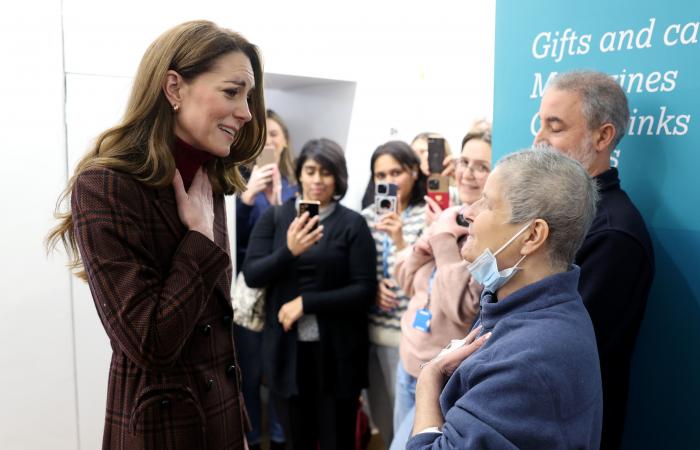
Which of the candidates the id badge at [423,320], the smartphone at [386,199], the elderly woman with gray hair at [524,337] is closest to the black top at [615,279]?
the elderly woman with gray hair at [524,337]

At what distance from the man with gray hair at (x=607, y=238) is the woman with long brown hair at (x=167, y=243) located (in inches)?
37.3

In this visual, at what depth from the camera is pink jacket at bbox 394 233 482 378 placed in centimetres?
214

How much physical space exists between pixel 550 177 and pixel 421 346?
1207mm

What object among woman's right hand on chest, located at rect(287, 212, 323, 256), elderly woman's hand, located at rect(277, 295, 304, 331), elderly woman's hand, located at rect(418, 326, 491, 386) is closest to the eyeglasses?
woman's right hand on chest, located at rect(287, 212, 323, 256)

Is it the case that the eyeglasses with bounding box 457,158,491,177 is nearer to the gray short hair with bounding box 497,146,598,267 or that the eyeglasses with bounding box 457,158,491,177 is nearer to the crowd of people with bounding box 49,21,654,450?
the crowd of people with bounding box 49,21,654,450

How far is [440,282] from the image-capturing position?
2178 millimetres

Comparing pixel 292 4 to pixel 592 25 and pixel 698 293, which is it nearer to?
pixel 592 25

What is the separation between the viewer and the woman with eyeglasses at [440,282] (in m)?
2.16

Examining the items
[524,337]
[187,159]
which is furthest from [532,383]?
[187,159]

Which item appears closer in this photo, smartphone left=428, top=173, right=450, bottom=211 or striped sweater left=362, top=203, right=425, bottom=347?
smartphone left=428, top=173, right=450, bottom=211

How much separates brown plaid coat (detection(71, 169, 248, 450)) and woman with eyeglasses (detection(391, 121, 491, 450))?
2.39 feet

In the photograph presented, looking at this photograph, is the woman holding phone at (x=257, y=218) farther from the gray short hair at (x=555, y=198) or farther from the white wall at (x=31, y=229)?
the gray short hair at (x=555, y=198)

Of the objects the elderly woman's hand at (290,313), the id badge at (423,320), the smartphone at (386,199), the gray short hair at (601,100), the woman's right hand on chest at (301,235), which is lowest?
the elderly woman's hand at (290,313)

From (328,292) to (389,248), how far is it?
1.39ft
